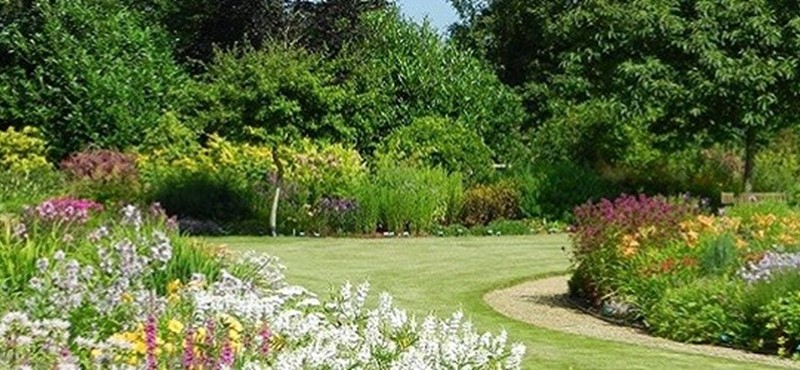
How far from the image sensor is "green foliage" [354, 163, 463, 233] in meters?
23.0

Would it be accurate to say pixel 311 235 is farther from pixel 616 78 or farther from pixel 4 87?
pixel 4 87

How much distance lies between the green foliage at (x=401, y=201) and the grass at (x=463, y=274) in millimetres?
1312

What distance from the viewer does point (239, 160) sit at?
25406 mm

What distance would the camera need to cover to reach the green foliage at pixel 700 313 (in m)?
11.2

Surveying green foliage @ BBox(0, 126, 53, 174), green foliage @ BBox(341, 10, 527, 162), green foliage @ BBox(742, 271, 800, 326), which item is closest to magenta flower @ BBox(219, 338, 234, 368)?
green foliage @ BBox(742, 271, 800, 326)

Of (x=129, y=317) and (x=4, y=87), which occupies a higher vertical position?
(x=4, y=87)

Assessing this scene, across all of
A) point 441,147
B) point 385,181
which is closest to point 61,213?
point 385,181

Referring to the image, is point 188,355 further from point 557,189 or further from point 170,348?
point 557,189

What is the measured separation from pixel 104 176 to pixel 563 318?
1351 centimetres

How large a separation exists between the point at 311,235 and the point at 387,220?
1.32 meters

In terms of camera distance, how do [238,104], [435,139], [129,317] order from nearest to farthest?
[129,317] < [238,104] < [435,139]

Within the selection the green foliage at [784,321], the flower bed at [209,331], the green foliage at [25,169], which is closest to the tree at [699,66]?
the green foliage at [25,169]

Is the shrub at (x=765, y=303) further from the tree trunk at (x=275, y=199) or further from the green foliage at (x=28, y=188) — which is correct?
the tree trunk at (x=275, y=199)

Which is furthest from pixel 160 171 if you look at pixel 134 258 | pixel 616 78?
pixel 134 258
